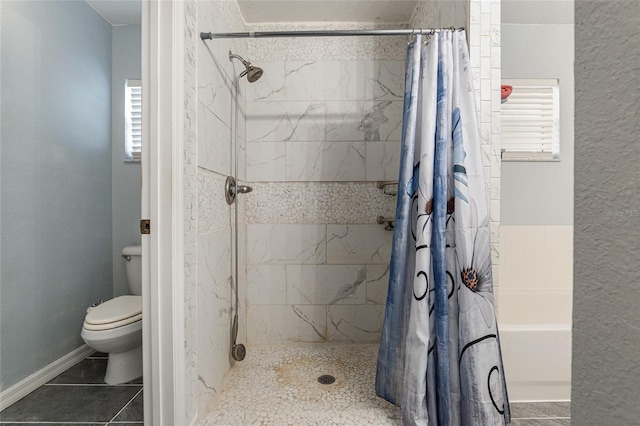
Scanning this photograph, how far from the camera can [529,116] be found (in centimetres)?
203

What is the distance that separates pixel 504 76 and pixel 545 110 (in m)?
0.36

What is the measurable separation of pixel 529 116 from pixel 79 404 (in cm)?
315

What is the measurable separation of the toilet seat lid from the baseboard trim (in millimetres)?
408

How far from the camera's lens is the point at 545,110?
203 centimetres

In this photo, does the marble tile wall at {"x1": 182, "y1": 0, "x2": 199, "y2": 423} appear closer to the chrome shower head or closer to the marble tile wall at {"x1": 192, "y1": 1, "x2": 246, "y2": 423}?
the marble tile wall at {"x1": 192, "y1": 1, "x2": 246, "y2": 423}

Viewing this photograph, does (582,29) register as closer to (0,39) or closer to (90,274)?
(0,39)

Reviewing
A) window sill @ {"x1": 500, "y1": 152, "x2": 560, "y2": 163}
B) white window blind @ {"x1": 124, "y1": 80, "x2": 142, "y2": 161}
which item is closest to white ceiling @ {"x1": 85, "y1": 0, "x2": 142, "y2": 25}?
white window blind @ {"x1": 124, "y1": 80, "x2": 142, "y2": 161}

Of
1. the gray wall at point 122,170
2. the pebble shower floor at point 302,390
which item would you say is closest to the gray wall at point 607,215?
the pebble shower floor at point 302,390

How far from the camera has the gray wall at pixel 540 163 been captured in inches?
79.4

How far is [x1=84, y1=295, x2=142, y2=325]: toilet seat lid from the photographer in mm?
1620

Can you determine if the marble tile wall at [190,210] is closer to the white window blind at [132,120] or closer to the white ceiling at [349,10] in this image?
the white ceiling at [349,10]

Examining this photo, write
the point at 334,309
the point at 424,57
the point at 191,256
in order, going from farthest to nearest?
the point at 334,309 < the point at 424,57 < the point at 191,256

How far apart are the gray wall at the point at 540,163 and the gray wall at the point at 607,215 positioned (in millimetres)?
1966

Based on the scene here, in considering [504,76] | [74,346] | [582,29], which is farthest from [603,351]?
[74,346]
